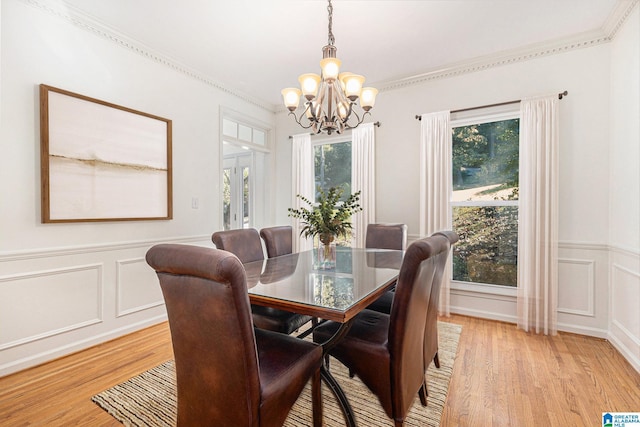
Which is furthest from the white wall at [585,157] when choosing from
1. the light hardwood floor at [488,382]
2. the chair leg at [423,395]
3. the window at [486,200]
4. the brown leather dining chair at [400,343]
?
the brown leather dining chair at [400,343]

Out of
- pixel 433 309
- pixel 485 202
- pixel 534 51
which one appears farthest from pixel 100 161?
pixel 534 51

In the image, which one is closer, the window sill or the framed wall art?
the framed wall art

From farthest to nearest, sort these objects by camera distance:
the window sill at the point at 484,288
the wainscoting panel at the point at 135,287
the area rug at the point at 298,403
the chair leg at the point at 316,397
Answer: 1. the window sill at the point at 484,288
2. the wainscoting panel at the point at 135,287
3. the area rug at the point at 298,403
4. the chair leg at the point at 316,397

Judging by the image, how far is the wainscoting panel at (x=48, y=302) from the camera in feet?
7.19

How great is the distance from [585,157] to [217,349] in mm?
3547

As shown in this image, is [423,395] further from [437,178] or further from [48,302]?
[48,302]

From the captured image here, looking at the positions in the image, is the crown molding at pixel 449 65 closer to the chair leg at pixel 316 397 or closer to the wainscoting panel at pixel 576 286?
the wainscoting panel at pixel 576 286

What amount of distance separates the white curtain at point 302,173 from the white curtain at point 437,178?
5.32 ft

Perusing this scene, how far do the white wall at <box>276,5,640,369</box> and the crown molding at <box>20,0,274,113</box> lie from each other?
8.45ft

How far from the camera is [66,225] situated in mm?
2477

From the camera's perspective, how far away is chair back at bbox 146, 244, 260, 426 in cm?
106

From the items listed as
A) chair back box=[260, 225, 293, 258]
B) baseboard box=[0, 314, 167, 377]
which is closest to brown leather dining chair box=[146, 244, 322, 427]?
chair back box=[260, 225, 293, 258]

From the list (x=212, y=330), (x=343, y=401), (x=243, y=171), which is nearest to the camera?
(x=212, y=330)

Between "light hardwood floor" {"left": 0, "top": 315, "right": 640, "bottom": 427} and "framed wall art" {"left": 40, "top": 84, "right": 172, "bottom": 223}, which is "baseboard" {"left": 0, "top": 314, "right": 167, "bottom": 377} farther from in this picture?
"framed wall art" {"left": 40, "top": 84, "right": 172, "bottom": 223}
